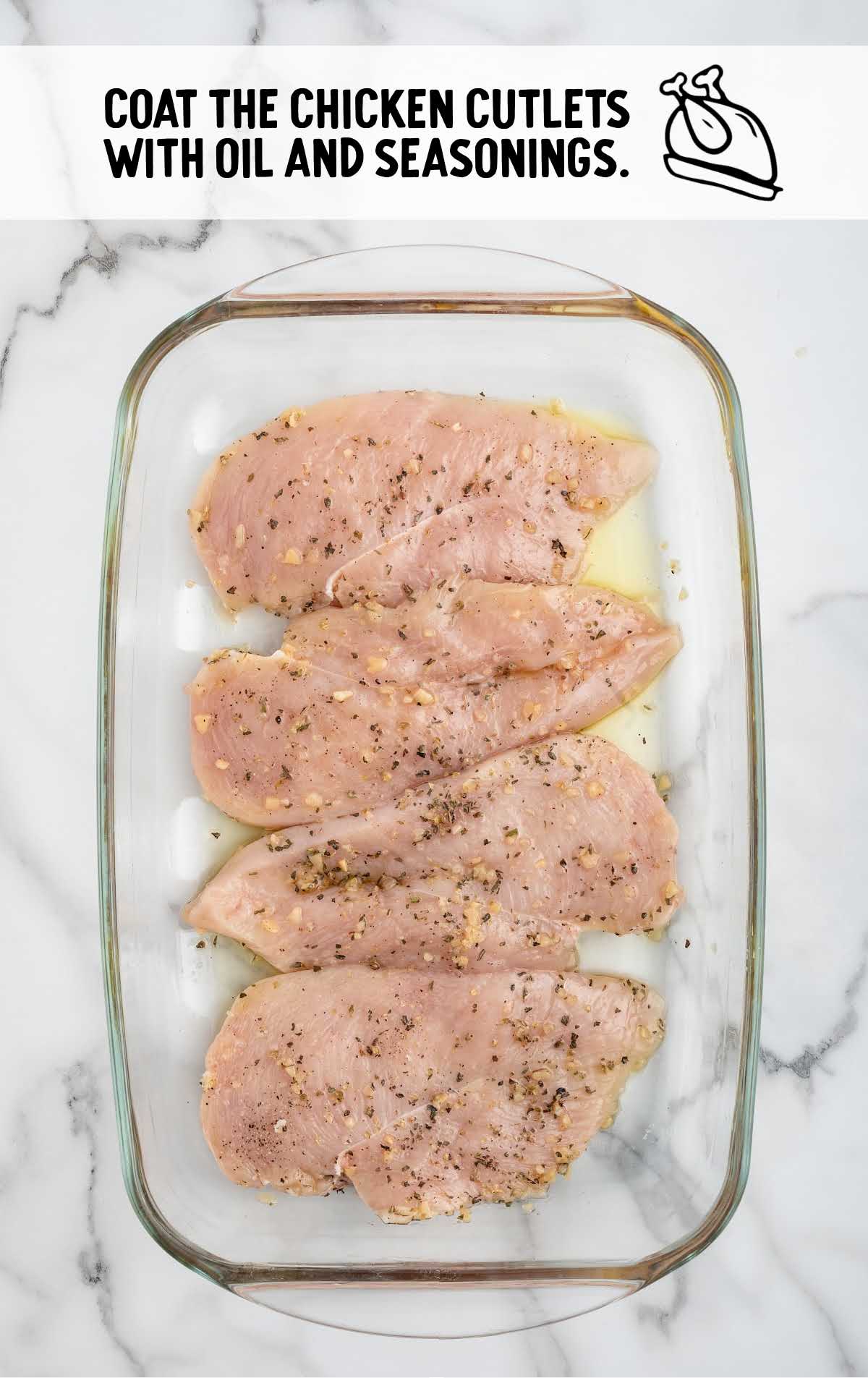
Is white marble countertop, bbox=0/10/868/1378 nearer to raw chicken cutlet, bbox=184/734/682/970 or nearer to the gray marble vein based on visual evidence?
the gray marble vein

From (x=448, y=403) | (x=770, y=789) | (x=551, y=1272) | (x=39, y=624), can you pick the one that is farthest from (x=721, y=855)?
(x=39, y=624)

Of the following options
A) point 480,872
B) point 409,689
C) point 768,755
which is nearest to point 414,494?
point 409,689

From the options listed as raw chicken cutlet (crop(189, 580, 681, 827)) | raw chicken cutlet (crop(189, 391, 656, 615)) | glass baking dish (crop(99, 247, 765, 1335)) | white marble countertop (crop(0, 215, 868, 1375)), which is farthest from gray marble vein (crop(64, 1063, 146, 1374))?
raw chicken cutlet (crop(189, 391, 656, 615))

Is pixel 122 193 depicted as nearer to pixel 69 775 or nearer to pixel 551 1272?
pixel 69 775

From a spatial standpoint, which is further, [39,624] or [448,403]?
[39,624]

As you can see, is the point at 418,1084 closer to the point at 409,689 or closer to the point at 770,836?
the point at 409,689
